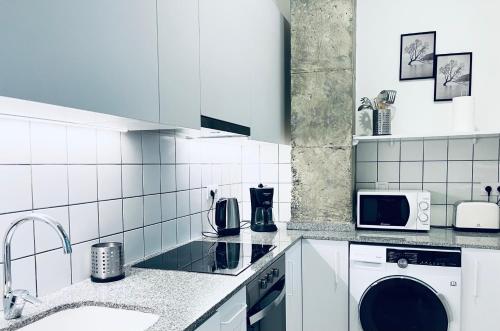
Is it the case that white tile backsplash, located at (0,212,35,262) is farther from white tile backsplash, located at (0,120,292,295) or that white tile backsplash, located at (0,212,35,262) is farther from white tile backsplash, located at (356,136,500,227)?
white tile backsplash, located at (356,136,500,227)

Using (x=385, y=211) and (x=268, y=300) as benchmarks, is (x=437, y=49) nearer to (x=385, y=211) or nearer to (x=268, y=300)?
(x=385, y=211)

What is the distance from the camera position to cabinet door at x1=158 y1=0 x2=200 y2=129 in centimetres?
121

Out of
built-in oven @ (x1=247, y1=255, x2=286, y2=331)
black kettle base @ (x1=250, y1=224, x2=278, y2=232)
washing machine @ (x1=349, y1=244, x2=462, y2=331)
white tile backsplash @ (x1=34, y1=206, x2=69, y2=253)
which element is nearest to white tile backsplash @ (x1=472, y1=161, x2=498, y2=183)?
washing machine @ (x1=349, y1=244, x2=462, y2=331)

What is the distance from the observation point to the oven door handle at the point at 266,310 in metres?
1.46

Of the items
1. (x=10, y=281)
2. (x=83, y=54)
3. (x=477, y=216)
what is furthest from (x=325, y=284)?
(x=83, y=54)

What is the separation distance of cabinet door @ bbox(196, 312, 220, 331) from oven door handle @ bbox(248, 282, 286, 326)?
1.01ft

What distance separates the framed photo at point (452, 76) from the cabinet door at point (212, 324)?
2252 millimetres

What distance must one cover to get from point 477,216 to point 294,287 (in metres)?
1.28

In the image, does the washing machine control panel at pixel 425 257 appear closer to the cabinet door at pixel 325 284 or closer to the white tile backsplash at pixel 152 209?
the cabinet door at pixel 325 284

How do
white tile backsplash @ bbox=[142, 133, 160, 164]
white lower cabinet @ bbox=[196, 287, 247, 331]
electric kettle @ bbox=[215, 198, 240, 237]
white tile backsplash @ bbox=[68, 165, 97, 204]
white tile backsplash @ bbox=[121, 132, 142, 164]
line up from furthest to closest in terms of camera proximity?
1. electric kettle @ bbox=[215, 198, 240, 237]
2. white tile backsplash @ bbox=[142, 133, 160, 164]
3. white tile backsplash @ bbox=[121, 132, 142, 164]
4. white tile backsplash @ bbox=[68, 165, 97, 204]
5. white lower cabinet @ bbox=[196, 287, 247, 331]

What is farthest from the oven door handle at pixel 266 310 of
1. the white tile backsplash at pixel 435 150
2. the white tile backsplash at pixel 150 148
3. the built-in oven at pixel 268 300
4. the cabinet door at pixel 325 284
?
the white tile backsplash at pixel 435 150

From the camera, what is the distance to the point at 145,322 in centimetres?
108

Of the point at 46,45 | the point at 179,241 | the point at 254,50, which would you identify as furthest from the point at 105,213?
the point at 254,50

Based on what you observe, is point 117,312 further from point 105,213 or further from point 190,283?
point 105,213
